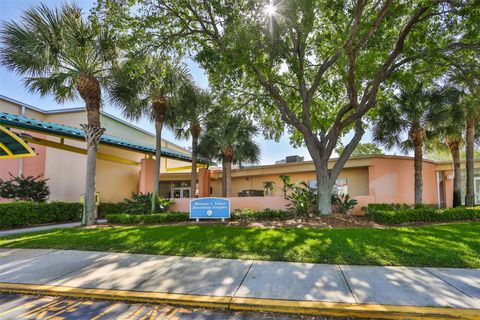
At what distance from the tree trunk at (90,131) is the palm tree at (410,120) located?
1372 cm

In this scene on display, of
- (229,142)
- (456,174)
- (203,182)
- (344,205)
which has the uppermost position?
(229,142)

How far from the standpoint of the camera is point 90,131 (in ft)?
41.4

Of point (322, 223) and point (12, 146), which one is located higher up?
point (12, 146)

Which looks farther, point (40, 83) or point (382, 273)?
point (40, 83)

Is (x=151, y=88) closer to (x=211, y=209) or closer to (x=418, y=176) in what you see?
(x=211, y=209)

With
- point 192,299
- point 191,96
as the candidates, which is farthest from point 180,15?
point 192,299

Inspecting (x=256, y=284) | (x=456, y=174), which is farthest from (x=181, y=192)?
(x=256, y=284)

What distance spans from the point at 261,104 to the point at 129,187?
1184cm

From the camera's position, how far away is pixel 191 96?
47.9ft

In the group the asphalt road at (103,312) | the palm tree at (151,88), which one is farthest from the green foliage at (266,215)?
the asphalt road at (103,312)

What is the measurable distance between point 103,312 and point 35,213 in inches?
459

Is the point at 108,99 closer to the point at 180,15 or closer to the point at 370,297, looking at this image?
the point at 180,15

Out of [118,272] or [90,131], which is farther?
[90,131]

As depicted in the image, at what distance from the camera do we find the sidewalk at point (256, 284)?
4.38 metres
